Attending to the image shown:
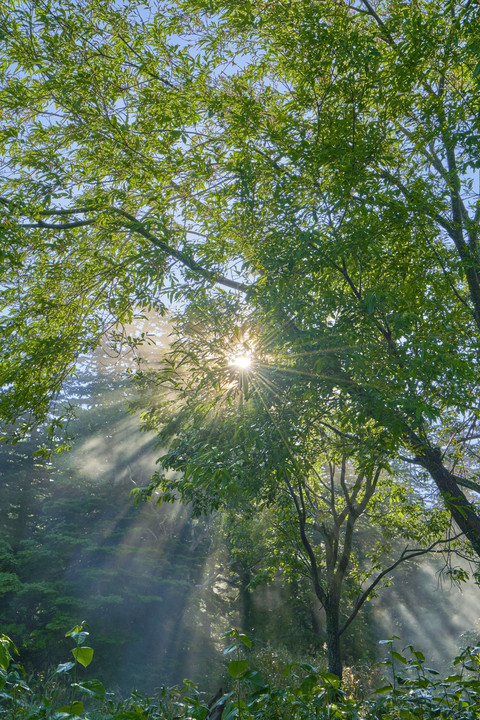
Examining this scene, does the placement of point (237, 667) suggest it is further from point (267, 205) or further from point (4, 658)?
point (267, 205)

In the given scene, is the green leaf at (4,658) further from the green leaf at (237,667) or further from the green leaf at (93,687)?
the green leaf at (237,667)

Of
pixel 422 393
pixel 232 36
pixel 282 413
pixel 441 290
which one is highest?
pixel 232 36

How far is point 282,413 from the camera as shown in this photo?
4516mm

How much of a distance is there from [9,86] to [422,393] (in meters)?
5.47

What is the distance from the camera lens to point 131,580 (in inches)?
682

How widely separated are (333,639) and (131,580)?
11810 millimetres

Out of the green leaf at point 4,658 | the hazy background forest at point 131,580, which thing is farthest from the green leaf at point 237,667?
the hazy background forest at point 131,580

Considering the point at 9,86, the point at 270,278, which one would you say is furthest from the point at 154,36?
the point at 270,278

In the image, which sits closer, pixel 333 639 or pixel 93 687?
pixel 93 687

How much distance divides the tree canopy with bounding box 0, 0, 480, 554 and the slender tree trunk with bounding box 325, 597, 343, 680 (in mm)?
3500

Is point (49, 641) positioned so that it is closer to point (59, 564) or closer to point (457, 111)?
point (59, 564)

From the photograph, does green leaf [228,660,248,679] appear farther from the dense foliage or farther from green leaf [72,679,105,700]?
the dense foliage

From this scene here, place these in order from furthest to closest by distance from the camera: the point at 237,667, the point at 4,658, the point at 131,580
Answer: the point at 131,580
the point at 237,667
the point at 4,658

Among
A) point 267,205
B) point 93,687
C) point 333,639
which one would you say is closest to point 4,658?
point 93,687
